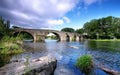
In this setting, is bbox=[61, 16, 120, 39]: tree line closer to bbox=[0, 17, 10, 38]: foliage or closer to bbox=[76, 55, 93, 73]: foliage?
bbox=[0, 17, 10, 38]: foliage

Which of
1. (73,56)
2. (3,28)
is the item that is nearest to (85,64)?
(73,56)

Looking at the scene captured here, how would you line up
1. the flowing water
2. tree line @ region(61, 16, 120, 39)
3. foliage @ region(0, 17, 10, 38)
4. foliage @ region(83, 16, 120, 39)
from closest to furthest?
1. the flowing water
2. foliage @ region(0, 17, 10, 38)
3. tree line @ region(61, 16, 120, 39)
4. foliage @ region(83, 16, 120, 39)

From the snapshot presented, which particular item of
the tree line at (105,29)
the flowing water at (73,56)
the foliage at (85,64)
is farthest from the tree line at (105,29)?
the foliage at (85,64)

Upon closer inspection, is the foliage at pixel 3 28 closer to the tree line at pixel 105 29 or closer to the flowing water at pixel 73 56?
the flowing water at pixel 73 56

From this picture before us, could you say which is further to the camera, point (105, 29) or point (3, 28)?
point (105, 29)

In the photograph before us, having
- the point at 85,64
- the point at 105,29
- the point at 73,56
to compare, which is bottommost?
the point at 73,56

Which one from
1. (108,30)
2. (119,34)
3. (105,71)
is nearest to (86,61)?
(105,71)

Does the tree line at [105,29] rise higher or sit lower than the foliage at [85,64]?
higher

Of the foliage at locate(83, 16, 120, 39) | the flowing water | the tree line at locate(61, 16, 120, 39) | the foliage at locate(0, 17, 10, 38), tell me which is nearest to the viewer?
the flowing water

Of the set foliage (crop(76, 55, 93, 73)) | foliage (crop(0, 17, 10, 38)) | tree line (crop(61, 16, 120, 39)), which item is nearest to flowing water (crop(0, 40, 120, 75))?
foliage (crop(76, 55, 93, 73))

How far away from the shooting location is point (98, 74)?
13.4 metres

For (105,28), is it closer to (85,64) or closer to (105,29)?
(105,29)

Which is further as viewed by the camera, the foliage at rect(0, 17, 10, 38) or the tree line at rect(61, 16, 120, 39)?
the tree line at rect(61, 16, 120, 39)

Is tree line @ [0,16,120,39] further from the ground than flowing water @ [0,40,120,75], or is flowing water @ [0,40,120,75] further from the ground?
tree line @ [0,16,120,39]
